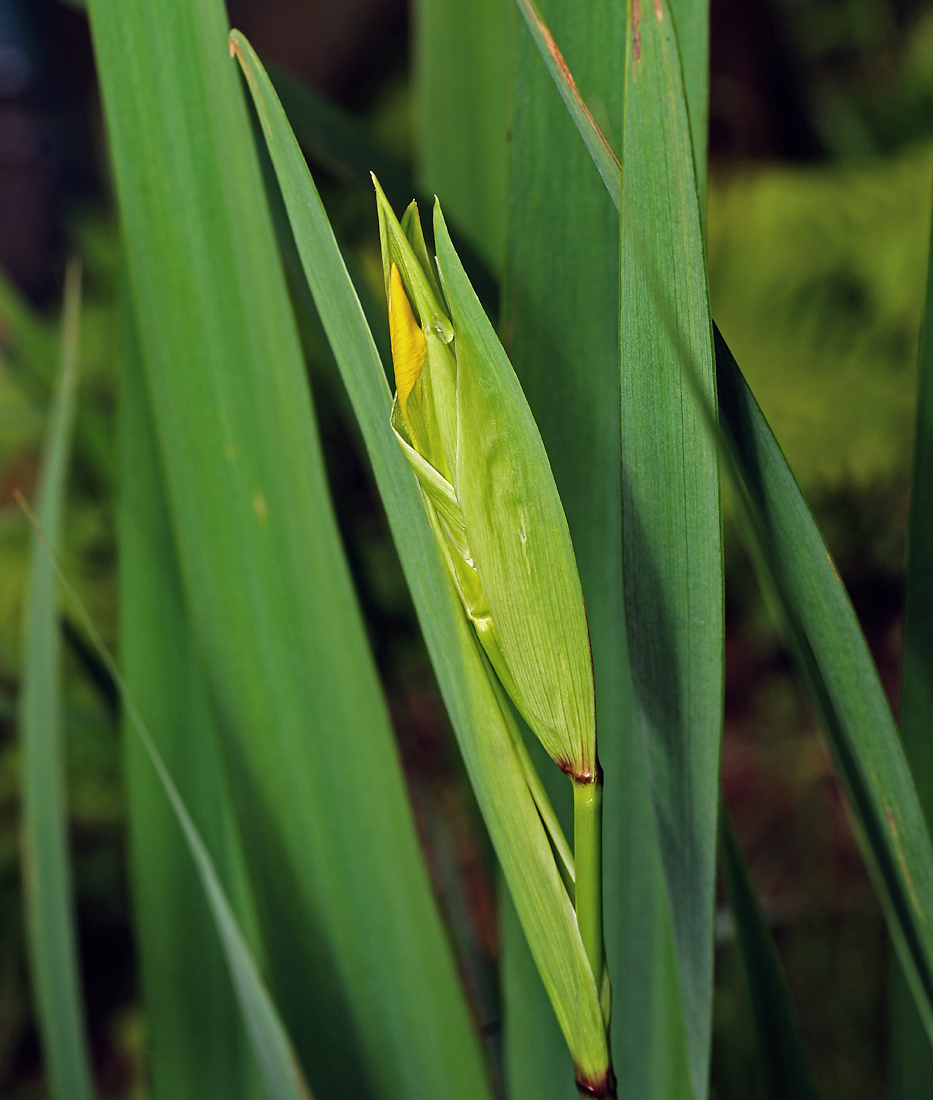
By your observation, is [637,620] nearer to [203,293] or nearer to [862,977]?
[203,293]

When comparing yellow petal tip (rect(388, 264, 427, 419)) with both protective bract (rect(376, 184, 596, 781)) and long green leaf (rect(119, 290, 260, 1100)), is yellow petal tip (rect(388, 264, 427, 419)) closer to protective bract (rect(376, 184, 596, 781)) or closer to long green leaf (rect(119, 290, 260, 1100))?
protective bract (rect(376, 184, 596, 781))

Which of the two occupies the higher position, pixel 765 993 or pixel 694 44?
pixel 694 44

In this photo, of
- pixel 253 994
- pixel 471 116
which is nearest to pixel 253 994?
pixel 253 994

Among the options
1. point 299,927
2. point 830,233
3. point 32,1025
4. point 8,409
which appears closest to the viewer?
point 299,927

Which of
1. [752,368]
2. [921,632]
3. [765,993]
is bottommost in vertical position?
[765,993]

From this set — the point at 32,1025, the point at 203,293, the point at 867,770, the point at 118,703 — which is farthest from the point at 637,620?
the point at 32,1025

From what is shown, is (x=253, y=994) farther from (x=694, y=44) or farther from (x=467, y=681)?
(x=694, y=44)

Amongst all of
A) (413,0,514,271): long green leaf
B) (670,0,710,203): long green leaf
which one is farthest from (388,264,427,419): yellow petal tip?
(413,0,514,271): long green leaf
